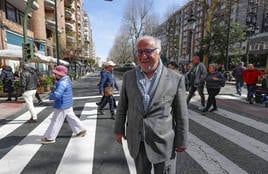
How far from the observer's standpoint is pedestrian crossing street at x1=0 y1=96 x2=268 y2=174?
3.14 metres

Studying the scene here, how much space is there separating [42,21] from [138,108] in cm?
2870

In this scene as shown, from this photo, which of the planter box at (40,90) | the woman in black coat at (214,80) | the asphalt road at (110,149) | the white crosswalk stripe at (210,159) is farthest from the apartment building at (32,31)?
the white crosswalk stripe at (210,159)

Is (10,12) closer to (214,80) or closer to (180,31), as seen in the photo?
(214,80)

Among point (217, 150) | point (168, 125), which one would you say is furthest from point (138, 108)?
point (217, 150)

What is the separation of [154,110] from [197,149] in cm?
246

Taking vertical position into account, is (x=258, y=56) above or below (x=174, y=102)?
above

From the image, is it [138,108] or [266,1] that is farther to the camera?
[266,1]

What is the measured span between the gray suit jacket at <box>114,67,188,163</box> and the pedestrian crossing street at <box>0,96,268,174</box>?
4.32 ft

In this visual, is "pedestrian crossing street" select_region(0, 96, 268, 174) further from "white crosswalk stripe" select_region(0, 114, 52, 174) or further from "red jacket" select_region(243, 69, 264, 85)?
"red jacket" select_region(243, 69, 264, 85)

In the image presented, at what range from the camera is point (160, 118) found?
186 centimetres

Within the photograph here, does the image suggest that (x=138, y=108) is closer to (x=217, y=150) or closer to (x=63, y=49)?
(x=217, y=150)

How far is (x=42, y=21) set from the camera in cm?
2612

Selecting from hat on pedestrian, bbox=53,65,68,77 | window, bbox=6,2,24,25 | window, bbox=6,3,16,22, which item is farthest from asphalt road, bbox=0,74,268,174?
window, bbox=6,2,24,25

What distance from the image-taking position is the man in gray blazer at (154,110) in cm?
183
